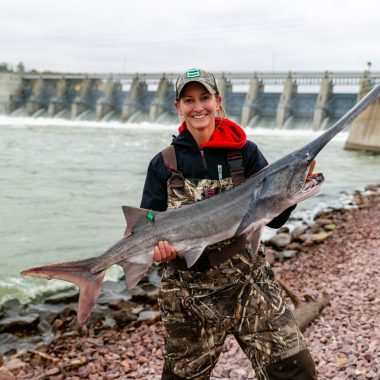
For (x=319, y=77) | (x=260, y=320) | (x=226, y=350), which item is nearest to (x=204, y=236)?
(x=260, y=320)

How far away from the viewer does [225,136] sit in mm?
3189

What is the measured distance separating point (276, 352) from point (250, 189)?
3.09ft

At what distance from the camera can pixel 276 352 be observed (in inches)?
117

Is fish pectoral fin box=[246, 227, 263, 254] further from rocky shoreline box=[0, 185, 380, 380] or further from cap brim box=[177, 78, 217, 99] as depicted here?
rocky shoreline box=[0, 185, 380, 380]

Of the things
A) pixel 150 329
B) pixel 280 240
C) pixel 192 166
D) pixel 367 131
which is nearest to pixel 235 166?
pixel 192 166

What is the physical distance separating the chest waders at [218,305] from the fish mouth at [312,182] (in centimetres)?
42

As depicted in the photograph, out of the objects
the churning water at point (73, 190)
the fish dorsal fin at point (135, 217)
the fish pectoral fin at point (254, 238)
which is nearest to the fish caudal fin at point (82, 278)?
the fish dorsal fin at point (135, 217)

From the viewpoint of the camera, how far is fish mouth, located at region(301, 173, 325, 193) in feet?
9.45

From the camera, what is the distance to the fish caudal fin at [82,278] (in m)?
3.00

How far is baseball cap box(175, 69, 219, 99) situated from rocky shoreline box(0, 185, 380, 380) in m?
2.65

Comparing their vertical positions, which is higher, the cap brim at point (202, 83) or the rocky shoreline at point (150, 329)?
the cap brim at point (202, 83)

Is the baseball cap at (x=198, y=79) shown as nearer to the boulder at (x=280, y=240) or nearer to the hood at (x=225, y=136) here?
the hood at (x=225, y=136)

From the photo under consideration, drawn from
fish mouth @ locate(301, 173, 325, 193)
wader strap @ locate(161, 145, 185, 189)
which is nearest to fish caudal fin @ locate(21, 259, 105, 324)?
wader strap @ locate(161, 145, 185, 189)

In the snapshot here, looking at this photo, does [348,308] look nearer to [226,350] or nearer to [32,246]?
[226,350]
